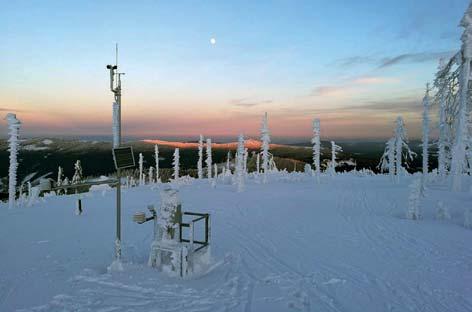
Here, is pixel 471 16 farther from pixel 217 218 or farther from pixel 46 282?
pixel 46 282

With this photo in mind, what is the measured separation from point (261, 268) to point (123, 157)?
5667mm

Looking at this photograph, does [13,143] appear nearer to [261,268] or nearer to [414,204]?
[261,268]

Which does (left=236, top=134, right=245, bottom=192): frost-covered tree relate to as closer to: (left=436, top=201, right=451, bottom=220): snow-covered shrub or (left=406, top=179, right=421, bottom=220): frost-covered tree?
(left=406, top=179, right=421, bottom=220): frost-covered tree

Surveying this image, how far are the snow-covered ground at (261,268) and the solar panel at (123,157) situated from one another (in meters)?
3.19

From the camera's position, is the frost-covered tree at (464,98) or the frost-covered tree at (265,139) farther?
the frost-covered tree at (265,139)

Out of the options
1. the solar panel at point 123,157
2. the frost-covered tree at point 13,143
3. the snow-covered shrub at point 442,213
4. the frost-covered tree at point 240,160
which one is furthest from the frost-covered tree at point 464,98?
the frost-covered tree at point 13,143

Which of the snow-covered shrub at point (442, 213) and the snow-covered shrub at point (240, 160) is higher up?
the snow-covered shrub at point (240, 160)

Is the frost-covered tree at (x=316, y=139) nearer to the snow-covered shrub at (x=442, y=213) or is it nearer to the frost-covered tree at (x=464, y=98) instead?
the frost-covered tree at (x=464, y=98)

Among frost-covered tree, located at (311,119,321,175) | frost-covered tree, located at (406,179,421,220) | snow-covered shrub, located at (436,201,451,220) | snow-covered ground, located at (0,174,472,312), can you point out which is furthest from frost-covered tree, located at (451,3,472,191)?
frost-covered tree, located at (311,119,321,175)

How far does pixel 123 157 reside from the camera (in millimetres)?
10164

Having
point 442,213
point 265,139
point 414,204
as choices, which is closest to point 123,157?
point 414,204

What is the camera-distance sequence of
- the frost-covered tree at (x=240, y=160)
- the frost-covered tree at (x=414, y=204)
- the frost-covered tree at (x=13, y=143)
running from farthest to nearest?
the frost-covered tree at (x=240, y=160) → the frost-covered tree at (x=13, y=143) → the frost-covered tree at (x=414, y=204)

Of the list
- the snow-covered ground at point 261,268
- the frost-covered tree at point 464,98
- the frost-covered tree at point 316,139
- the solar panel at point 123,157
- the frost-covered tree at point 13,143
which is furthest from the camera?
the frost-covered tree at point 316,139

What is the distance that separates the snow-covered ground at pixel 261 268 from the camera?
26.4 ft
